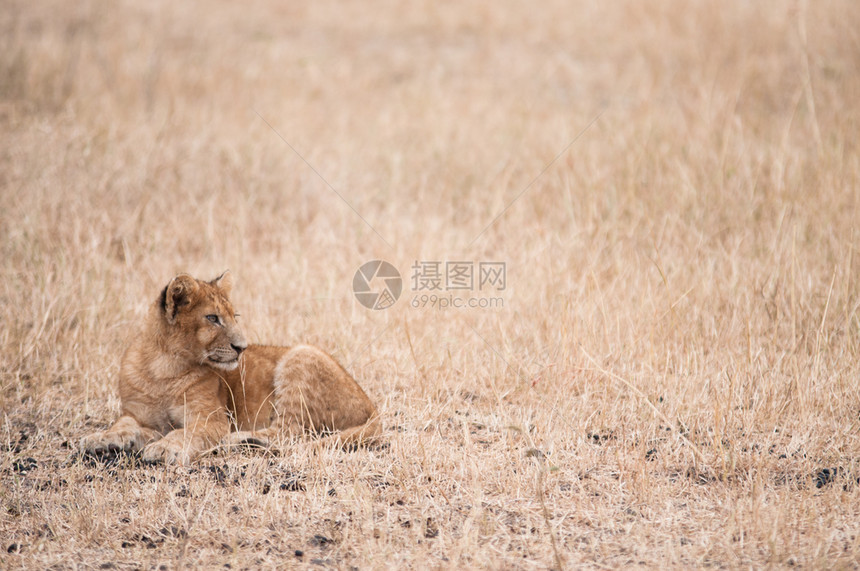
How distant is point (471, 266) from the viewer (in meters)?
7.05

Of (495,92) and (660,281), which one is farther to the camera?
(495,92)

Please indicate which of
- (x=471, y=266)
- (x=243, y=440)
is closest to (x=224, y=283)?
(x=243, y=440)

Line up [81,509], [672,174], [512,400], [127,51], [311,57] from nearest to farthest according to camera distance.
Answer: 1. [81,509]
2. [512,400]
3. [672,174]
4. [127,51]
5. [311,57]

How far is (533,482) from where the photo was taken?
165 inches

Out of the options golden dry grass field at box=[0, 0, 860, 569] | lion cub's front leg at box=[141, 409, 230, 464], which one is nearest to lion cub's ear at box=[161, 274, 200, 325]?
lion cub's front leg at box=[141, 409, 230, 464]

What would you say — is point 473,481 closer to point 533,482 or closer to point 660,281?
point 533,482

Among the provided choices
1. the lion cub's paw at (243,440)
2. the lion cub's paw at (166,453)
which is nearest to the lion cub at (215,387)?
the lion cub's paw at (243,440)

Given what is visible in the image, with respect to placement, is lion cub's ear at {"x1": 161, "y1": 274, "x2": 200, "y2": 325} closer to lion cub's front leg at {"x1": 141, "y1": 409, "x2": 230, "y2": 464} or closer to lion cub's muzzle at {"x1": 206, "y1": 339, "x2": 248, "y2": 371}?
lion cub's muzzle at {"x1": 206, "y1": 339, "x2": 248, "y2": 371}

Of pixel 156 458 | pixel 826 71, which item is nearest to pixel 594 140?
pixel 826 71

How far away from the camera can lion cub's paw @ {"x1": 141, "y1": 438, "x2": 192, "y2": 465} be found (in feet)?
14.1

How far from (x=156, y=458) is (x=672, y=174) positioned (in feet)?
18.7

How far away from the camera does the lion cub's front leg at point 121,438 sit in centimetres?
441

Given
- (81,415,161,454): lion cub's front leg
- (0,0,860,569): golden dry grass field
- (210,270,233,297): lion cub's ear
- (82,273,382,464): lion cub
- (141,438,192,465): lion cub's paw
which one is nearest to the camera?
(0,0,860,569): golden dry grass field

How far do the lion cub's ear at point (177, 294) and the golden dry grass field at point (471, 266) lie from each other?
0.84 m
